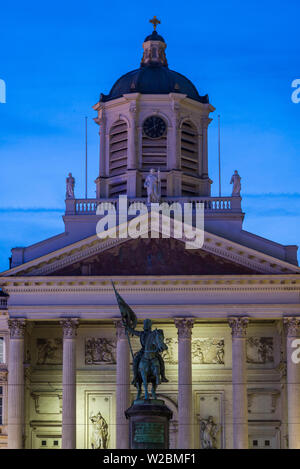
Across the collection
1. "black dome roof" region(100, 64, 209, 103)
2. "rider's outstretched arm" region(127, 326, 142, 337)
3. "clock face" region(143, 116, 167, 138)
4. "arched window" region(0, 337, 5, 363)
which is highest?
"black dome roof" region(100, 64, 209, 103)

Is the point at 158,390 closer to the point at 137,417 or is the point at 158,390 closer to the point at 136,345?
the point at 136,345

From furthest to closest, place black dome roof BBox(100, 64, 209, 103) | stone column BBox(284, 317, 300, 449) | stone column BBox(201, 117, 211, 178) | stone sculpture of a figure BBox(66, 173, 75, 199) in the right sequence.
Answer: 1. black dome roof BBox(100, 64, 209, 103)
2. stone column BBox(201, 117, 211, 178)
3. stone sculpture of a figure BBox(66, 173, 75, 199)
4. stone column BBox(284, 317, 300, 449)

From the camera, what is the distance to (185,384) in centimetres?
7125

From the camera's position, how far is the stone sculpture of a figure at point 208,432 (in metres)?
74.4

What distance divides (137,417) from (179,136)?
118ft

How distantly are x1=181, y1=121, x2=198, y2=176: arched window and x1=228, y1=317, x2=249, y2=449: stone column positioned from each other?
14.7 meters

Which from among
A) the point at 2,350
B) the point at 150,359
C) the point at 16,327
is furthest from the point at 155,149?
the point at 150,359

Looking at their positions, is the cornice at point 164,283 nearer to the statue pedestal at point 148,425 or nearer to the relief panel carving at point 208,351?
the relief panel carving at point 208,351

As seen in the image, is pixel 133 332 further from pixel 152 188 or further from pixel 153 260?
pixel 152 188

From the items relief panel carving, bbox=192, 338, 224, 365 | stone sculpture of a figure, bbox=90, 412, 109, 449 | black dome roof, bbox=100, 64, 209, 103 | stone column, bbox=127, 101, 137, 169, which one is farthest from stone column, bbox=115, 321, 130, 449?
black dome roof, bbox=100, 64, 209, 103

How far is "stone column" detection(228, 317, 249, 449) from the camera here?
232 ft

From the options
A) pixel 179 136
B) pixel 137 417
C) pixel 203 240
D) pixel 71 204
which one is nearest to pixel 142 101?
pixel 179 136

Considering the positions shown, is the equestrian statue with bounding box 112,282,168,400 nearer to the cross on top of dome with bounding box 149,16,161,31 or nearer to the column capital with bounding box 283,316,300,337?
the column capital with bounding box 283,316,300,337

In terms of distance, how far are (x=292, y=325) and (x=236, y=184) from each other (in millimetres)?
10120
